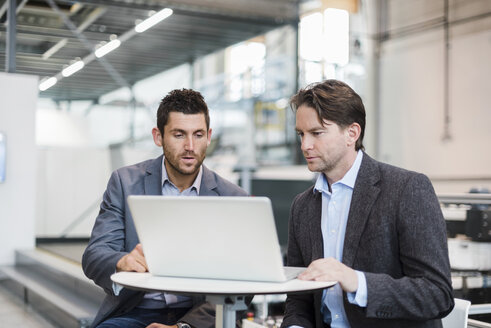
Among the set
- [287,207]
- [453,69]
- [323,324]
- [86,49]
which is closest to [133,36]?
[86,49]

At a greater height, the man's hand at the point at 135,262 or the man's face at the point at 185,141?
the man's face at the point at 185,141

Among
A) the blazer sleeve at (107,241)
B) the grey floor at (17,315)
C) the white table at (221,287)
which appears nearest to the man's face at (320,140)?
the white table at (221,287)

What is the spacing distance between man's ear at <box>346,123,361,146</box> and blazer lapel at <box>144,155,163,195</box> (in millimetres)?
781

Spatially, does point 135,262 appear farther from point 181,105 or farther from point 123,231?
point 181,105

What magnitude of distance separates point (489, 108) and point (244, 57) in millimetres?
3874

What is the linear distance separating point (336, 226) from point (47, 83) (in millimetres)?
6230

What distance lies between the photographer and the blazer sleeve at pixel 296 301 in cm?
175

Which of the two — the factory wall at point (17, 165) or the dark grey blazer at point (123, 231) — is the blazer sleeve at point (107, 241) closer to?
the dark grey blazer at point (123, 231)

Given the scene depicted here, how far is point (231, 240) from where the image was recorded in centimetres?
137

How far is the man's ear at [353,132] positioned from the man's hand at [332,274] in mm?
414

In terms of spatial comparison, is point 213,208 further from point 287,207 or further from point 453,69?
point 453,69

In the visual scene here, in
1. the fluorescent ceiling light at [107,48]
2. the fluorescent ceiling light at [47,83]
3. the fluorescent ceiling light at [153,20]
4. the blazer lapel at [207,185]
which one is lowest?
the blazer lapel at [207,185]

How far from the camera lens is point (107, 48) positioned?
782cm

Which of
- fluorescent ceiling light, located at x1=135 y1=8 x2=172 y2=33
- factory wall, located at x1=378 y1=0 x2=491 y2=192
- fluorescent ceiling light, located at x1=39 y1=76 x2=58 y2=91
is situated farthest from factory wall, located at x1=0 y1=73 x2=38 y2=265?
factory wall, located at x1=378 y1=0 x2=491 y2=192
